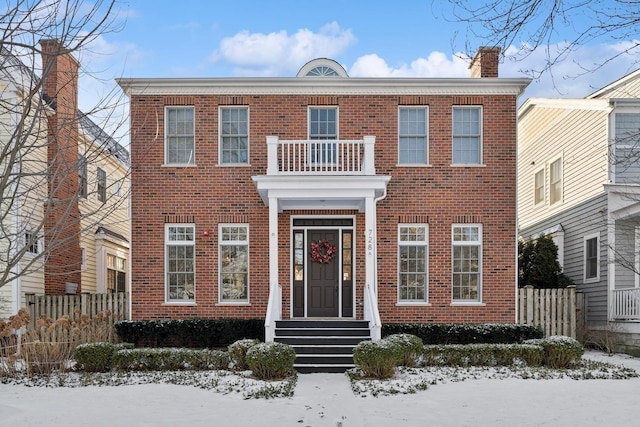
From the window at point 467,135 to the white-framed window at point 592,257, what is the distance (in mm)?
4496

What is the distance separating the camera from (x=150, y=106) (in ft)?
55.3

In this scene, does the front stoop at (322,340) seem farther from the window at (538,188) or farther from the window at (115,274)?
the window at (538,188)

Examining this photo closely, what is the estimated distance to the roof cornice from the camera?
54.5 ft

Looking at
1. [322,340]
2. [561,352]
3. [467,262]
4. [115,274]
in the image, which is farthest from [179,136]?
[561,352]

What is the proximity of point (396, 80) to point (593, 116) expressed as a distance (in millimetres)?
6247

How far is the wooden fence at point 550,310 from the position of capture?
675 inches

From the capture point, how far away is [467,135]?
55.4 ft

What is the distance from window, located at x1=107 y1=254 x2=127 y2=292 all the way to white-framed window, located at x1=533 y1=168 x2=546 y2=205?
1473 centimetres

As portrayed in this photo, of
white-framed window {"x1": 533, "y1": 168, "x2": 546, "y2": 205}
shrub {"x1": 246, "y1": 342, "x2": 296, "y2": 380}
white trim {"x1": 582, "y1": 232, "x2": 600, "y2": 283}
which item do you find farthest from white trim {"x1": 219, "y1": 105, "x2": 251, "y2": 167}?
white-framed window {"x1": 533, "y1": 168, "x2": 546, "y2": 205}

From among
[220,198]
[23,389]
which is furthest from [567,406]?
[220,198]

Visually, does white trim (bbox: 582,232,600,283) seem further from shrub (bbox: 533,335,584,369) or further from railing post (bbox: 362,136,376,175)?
railing post (bbox: 362,136,376,175)

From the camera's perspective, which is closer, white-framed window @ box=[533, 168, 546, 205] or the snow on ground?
the snow on ground

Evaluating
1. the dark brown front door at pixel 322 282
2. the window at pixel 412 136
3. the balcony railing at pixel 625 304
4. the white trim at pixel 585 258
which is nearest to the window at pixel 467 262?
the window at pixel 412 136

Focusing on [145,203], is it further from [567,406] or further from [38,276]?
[567,406]
